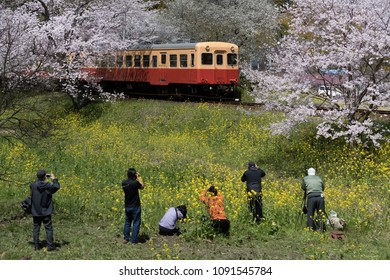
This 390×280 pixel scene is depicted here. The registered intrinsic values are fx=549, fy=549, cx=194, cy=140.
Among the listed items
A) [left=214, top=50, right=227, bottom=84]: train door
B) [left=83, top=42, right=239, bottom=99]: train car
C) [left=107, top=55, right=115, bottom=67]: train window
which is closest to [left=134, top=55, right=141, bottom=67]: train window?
[left=83, top=42, right=239, bottom=99]: train car

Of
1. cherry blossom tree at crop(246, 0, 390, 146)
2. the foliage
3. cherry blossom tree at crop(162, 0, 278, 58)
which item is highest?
cherry blossom tree at crop(162, 0, 278, 58)

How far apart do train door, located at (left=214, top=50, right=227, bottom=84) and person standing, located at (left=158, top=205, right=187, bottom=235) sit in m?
15.5

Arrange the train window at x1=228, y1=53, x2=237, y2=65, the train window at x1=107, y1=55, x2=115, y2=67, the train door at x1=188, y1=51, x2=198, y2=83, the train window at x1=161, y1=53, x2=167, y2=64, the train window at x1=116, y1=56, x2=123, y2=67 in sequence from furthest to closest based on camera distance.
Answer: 1. the train window at x1=107, y1=55, x2=115, y2=67
2. the train window at x1=116, y1=56, x2=123, y2=67
3. the train window at x1=161, y1=53, x2=167, y2=64
4. the train window at x1=228, y1=53, x2=237, y2=65
5. the train door at x1=188, y1=51, x2=198, y2=83

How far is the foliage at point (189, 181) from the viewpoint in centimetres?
1010

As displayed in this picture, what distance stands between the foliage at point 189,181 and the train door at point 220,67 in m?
1.84

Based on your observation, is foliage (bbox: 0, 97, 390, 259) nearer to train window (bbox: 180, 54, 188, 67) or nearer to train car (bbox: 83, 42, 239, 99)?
train car (bbox: 83, 42, 239, 99)

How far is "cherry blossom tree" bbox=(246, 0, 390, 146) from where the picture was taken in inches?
675

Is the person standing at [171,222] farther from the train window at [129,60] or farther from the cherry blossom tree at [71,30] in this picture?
the train window at [129,60]

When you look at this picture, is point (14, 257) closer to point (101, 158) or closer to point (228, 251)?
point (228, 251)

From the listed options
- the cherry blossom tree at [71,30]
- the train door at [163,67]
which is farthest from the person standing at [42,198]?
the train door at [163,67]

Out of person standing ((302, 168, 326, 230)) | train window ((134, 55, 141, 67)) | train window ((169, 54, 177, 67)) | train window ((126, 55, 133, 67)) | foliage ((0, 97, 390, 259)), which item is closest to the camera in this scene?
foliage ((0, 97, 390, 259))

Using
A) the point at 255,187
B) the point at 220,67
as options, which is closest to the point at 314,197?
the point at 255,187

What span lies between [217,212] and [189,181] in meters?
5.81

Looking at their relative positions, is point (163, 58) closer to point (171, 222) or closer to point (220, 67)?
point (220, 67)
